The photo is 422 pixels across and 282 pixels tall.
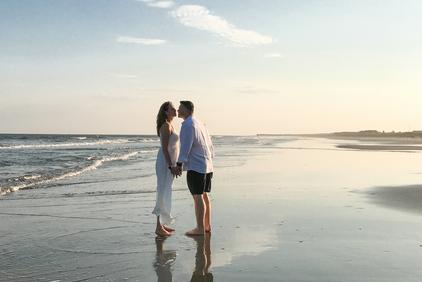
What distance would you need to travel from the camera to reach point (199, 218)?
21.7ft

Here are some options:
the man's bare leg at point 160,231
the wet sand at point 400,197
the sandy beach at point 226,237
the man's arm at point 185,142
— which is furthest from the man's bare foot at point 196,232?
the wet sand at point 400,197

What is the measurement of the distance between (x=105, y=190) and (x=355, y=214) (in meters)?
5.92

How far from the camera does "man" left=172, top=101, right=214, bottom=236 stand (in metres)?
6.64

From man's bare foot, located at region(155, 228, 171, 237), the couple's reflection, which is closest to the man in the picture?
man's bare foot, located at region(155, 228, 171, 237)

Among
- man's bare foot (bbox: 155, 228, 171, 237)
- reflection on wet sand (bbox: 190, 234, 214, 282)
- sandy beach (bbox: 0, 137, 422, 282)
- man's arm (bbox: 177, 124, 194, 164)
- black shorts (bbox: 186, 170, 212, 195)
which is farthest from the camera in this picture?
black shorts (bbox: 186, 170, 212, 195)

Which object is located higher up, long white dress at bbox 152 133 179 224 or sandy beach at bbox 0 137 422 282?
long white dress at bbox 152 133 179 224

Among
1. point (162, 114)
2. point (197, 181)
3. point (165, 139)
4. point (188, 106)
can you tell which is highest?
point (188, 106)

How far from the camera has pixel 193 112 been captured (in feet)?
22.4

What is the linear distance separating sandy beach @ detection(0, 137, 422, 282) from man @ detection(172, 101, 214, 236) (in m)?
0.35

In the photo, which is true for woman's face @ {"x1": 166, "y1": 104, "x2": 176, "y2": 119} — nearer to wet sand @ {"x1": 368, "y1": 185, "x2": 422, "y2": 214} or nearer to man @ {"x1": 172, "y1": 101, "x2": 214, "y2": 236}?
man @ {"x1": 172, "y1": 101, "x2": 214, "y2": 236}

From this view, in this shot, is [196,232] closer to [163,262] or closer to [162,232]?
[162,232]

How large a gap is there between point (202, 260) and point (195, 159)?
5.75 ft

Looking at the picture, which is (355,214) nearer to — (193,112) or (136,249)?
(193,112)

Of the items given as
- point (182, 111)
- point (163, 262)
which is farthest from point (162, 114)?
point (163, 262)
